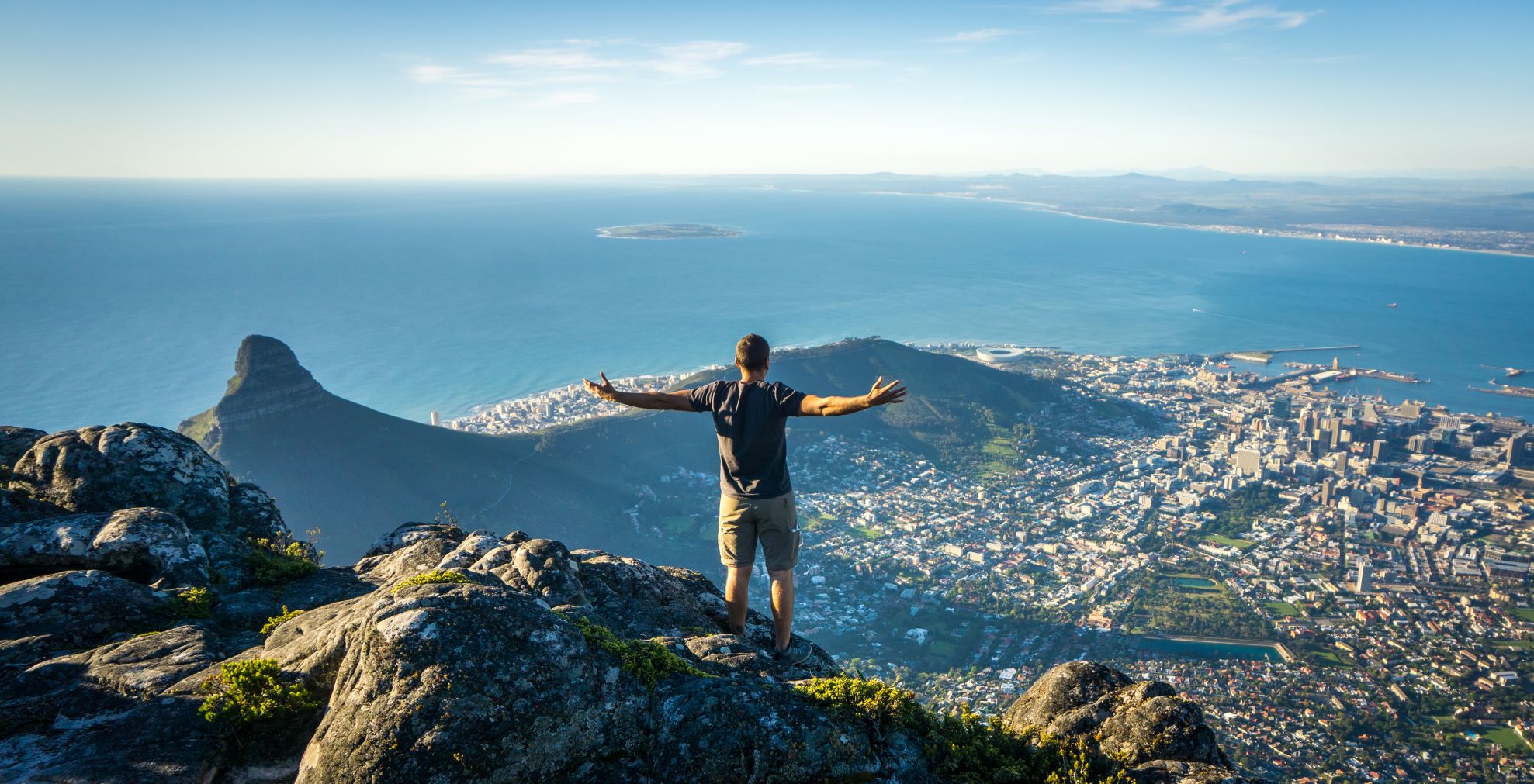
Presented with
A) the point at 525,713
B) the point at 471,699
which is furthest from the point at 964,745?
the point at 471,699

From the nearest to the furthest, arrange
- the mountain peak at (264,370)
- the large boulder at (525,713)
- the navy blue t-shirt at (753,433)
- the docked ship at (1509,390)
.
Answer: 1. the large boulder at (525,713)
2. the navy blue t-shirt at (753,433)
3. the mountain peak at (264,370)
4. the docked ship at (1509,390)

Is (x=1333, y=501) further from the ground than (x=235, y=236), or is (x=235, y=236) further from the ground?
(x=235, y=236)

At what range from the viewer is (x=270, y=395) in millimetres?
39406

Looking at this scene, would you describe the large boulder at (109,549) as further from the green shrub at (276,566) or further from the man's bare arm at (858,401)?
the man's bare arm at (858,401)

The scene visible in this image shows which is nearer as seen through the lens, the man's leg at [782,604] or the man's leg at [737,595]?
the man's leg at [782,604]

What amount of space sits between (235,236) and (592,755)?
715 ft

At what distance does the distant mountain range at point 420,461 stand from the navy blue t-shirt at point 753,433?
30483mm

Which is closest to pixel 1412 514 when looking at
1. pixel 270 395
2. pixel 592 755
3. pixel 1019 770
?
pixel 1019 770

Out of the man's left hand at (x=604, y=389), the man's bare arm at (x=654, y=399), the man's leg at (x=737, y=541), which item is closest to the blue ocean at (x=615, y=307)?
the man's left hand at (x=604, y=389)

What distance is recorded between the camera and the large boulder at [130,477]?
8.71 meters

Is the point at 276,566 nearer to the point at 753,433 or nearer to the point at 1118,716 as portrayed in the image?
the point at 753,433

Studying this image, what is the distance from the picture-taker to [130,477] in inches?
350

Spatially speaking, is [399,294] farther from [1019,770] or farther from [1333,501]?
[1019,770]

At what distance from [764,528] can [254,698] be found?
12.1ft
